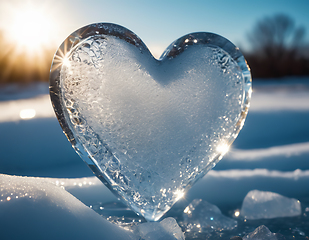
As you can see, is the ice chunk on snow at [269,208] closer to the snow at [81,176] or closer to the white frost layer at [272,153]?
the snow at [81,176]

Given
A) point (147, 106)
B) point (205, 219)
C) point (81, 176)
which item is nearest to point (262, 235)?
point (205, 219)

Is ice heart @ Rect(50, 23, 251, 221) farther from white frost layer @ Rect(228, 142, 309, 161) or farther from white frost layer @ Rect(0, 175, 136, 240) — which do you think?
white frost layer @ Rect(228, 142, 309, 161)

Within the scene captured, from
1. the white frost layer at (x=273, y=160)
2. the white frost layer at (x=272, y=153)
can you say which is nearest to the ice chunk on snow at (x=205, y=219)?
the white frost layer at (x=273, y=160)

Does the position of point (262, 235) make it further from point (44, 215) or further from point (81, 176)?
point (81, 176)

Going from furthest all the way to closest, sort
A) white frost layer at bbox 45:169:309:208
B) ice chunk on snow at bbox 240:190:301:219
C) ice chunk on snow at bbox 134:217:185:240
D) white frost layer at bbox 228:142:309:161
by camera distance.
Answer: white frost layer at bbox 228:142:309:161 → white frost layer at bbox 45:169:309:208 → ice chunk on snow at bbox 240:190:301:219 → ice chunk on snow at bbox 134:217:185:240

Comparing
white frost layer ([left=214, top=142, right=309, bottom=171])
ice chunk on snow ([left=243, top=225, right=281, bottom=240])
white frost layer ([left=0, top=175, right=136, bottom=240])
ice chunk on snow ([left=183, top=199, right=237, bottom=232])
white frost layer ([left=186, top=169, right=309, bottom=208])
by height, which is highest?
white frost layer ([left=0, top=175, right=136, bottom=240])

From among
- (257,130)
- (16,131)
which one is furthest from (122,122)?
(257,130)

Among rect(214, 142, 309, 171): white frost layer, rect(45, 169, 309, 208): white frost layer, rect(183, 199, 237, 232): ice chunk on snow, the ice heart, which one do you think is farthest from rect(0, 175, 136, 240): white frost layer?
rect(214, 142, 309, 171): white frost layer

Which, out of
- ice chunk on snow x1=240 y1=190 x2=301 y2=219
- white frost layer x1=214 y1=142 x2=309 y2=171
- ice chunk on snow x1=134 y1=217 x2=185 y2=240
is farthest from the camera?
white frost layer x1=214 y1=142 x2=309 y2=171
